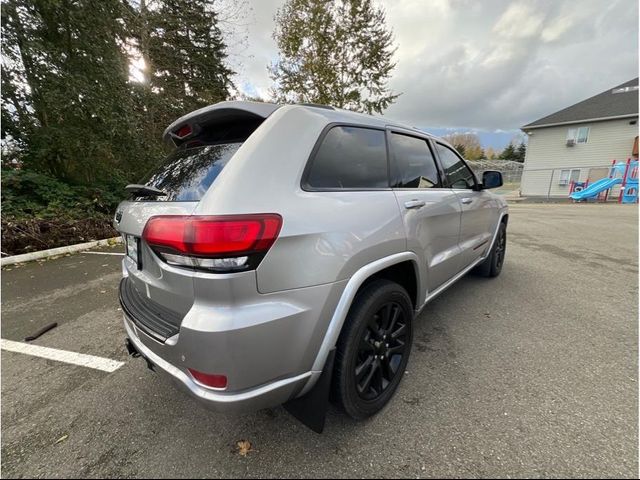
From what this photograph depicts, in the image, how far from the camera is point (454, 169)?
3.04 metres

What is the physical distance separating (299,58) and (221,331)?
1690 cm

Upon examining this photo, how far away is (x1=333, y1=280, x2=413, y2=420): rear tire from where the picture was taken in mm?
1595

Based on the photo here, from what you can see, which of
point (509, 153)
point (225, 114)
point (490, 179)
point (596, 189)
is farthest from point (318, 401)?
point (509, 153)

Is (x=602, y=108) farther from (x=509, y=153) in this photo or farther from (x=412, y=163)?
(x=509, y=153)

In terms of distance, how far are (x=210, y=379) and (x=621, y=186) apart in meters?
23.5

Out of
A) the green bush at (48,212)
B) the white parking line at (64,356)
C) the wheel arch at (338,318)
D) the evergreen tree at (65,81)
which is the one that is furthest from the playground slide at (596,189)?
the green bush at (48,212)

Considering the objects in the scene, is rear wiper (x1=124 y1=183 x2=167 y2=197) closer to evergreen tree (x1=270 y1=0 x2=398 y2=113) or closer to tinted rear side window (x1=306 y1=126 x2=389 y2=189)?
tinted rear side window (x1=306 y1=126 x2=389 y2=189)

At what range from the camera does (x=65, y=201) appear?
22.8 feet

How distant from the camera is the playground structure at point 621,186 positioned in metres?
15.3

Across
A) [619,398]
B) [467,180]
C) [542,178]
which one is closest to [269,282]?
[619,398]

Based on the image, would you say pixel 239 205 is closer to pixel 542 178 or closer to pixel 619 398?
pixel 619 398

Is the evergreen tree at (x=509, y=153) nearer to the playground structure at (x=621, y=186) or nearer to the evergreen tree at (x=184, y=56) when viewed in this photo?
the playground structure at (x=621, y=186)

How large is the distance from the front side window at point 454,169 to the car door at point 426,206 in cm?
21

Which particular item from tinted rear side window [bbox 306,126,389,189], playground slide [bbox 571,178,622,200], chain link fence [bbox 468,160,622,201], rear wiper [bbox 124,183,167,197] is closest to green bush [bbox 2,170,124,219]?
rear wiper [bbox 124,183,167,197]
